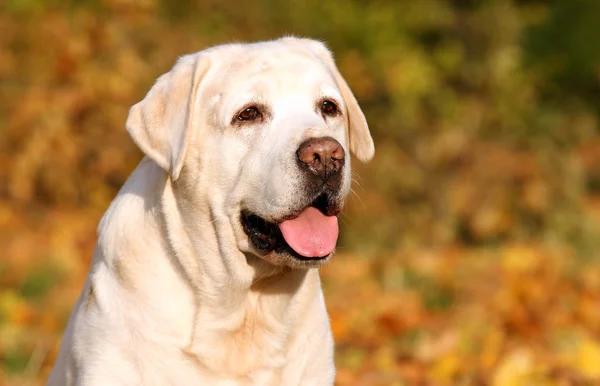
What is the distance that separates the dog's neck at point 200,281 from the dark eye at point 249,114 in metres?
0.39

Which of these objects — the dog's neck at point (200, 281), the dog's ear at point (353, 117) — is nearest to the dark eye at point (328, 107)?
the dog's ear at point (353, 117)

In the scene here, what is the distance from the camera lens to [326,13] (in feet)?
42.9

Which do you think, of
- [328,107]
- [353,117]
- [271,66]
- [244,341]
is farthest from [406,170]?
[244,341]

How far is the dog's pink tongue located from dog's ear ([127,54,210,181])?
1.65 ft

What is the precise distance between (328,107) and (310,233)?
0.61 meters

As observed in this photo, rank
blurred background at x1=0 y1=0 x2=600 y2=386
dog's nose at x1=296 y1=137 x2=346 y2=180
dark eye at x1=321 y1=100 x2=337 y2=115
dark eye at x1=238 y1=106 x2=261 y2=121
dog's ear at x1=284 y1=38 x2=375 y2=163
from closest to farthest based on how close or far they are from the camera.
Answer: dog's nose at x1=296 y1=137 x2=346 y2=180 < dark eye at x1=238 y1=106 x2=261 y2=121 < dark eye at x1=321 y1=100 x2=337 y2=115 < dog's ear at x1=284 y1=38 x2=375 y2=163 < blurred background at x1=0 y1=0 x2=600 y2=386

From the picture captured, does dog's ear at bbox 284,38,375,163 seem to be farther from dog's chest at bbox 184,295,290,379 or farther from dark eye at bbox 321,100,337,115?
dog's chest at bbox 184,295,290,379

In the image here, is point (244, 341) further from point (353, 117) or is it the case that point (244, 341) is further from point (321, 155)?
point (353, 117)

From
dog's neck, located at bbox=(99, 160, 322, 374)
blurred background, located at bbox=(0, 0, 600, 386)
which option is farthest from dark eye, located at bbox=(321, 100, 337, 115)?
blurred background, located at bbox=(0, 0, 600, 386)

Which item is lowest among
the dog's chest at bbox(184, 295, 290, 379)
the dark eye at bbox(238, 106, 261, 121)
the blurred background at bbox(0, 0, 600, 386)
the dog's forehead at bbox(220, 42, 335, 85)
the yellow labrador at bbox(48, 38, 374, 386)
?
the blurred background at bbox(0, 0, 600, 386)

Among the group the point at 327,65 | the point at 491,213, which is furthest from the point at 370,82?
the point at 327,65

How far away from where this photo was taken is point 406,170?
10.6 metres

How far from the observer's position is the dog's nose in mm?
3846

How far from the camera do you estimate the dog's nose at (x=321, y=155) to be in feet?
12.6
